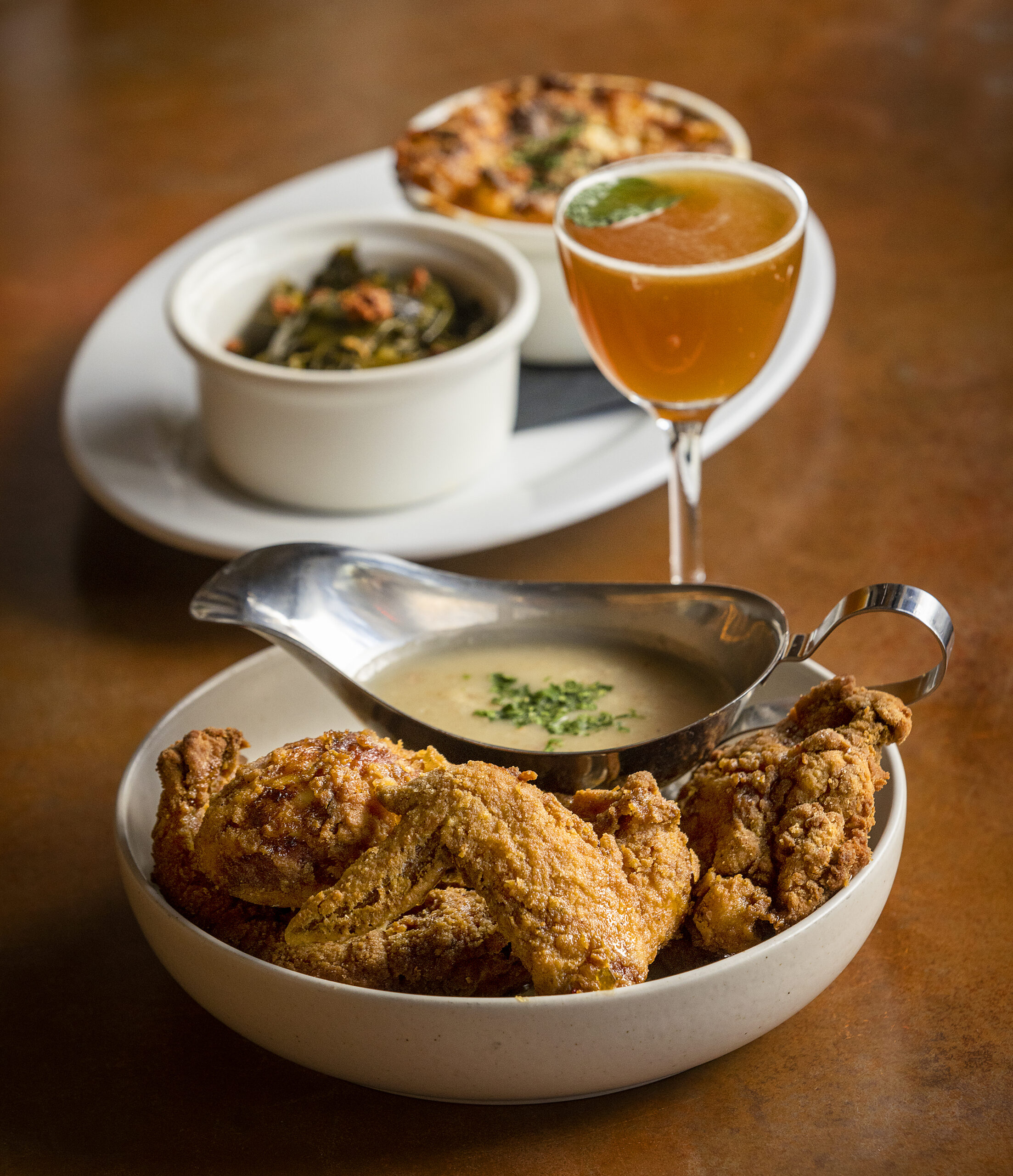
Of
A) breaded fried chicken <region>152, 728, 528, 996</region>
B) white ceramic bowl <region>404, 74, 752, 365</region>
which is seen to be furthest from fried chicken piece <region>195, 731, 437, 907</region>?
white ceramic bowl <region>404, 74, 752, 365</region>

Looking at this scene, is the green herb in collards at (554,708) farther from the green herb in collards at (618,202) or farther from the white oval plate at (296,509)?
the green herb in collards at (618,202)

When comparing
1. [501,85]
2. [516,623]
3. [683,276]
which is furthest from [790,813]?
[501,85]

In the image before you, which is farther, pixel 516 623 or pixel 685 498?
pixel 685 498

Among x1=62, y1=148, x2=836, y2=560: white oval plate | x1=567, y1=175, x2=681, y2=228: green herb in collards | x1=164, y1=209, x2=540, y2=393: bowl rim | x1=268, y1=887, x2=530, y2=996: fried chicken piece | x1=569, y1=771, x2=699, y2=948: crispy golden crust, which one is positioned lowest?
x1=62, y1=148, x2=836, y2=560: white oval plate

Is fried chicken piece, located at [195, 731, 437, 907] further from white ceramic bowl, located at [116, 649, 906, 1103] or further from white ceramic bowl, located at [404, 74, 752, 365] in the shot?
white ceramic bowl, located at [404, 74, 752, 365]

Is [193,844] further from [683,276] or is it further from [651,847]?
[683,276]

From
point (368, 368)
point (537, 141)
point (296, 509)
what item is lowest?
point (296, 509)

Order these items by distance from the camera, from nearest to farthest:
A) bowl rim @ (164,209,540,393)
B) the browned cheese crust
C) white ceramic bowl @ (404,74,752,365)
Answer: bowl rim @ (164,209,540,393), white ceramic bowl @ (404,74,752,365), the browned cheese crust
